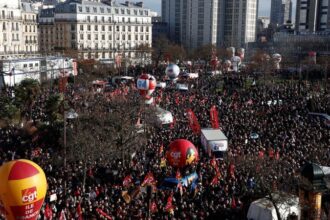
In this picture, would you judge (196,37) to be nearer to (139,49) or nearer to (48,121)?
(139,49)

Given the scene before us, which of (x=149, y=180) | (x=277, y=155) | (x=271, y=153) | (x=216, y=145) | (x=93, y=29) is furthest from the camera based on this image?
(x=93, y=29)

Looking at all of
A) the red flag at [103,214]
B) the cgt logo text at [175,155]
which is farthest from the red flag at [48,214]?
the cgt logo text at [175,155]

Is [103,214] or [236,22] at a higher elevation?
[236,22]

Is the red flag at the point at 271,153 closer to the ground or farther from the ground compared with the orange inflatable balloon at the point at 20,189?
closer to the ground

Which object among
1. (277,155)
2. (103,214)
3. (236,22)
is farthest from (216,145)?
(236,22)

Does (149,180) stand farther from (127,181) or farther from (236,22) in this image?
(236,22)

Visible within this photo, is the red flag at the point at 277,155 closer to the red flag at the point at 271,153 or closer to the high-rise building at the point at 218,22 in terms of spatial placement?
the red flag at the point at 271,153
